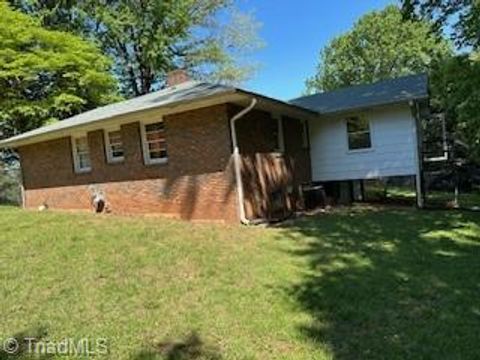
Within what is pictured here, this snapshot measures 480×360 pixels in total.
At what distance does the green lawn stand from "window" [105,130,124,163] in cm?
478

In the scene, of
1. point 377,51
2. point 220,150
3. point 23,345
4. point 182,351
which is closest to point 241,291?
point 182,351

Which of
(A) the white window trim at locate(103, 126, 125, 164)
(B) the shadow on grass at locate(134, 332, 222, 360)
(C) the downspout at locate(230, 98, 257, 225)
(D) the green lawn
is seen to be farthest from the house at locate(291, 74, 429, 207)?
(B) the shadow on grass at locate(134, 332, 222, 360)

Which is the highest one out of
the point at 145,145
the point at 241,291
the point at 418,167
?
the point at 145,145

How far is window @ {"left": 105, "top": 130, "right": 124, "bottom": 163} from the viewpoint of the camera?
1591 centimetres

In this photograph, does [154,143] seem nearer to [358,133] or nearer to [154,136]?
[154,136]

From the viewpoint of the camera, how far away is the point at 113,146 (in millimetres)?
16250

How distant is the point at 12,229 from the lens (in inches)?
440

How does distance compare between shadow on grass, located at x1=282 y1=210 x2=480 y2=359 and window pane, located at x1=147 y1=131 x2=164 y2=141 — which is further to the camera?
window pane, located at x1=147 y1=131 x2=164 y2=141

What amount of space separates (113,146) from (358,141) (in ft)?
24.6

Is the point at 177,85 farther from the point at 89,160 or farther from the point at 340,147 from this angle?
the point at 340,147

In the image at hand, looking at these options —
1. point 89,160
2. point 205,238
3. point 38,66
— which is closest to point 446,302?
point 205,238

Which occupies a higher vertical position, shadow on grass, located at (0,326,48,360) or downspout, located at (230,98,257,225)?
downspout, located at (230,98,257,225)

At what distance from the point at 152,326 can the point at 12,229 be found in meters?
6.24

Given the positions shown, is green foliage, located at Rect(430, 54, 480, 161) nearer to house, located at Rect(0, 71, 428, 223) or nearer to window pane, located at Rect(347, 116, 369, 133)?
house, located at Rect(0, 71, 428, 223)
